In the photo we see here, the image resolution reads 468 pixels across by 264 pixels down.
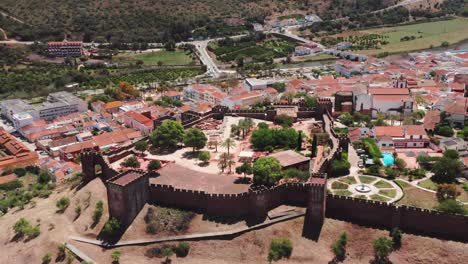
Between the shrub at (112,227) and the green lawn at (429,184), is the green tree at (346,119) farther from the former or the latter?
the shrub at (112,227)

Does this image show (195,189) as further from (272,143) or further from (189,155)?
(272,143)

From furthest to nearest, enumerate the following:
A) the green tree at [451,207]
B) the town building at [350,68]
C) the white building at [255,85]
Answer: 1. the town building at [350,68]
2. the white building at [255,85]
3. the green tree at [451,207]

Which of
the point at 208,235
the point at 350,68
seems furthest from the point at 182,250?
the point at 350,68

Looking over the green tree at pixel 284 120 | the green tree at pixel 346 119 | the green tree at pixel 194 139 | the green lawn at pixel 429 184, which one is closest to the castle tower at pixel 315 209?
the green lawn at pixel 429 184

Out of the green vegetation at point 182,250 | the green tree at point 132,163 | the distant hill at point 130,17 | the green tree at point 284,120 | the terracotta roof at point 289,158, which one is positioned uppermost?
the distant hill at point 130,17

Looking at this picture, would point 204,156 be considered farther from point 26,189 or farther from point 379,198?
point 26,189

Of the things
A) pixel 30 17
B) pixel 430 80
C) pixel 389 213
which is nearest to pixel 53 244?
pixel 389 213
